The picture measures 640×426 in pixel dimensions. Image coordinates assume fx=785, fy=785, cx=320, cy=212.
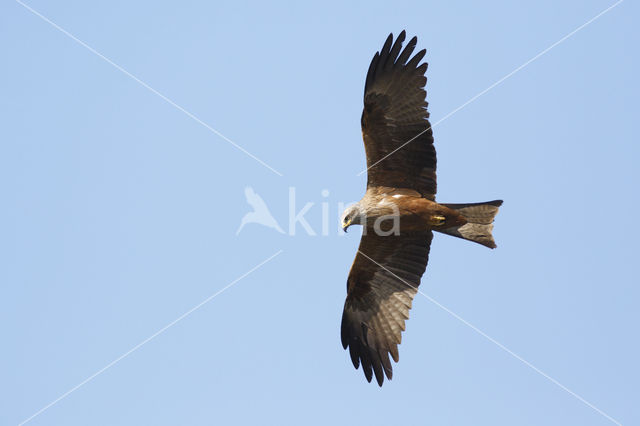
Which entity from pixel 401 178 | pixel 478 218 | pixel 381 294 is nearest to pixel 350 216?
pixel 401 178

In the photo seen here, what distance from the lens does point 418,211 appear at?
33.6 feet

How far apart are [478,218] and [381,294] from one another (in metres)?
1.80

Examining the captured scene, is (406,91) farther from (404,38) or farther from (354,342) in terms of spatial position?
(354,342)

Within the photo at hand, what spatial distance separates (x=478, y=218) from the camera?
10.4 metres

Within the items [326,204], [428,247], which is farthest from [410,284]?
[326,204]

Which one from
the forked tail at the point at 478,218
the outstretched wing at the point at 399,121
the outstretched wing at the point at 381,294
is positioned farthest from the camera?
the outstretched wing at the point at 381,294

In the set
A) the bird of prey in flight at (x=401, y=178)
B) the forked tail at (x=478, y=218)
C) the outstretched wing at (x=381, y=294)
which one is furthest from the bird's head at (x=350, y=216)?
the forked tail at (x=478, y=218)

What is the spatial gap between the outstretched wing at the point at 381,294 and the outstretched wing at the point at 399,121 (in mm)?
918

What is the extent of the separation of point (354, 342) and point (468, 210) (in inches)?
98.5

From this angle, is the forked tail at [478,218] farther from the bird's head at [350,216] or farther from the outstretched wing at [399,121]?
the bird's head at [350,216]

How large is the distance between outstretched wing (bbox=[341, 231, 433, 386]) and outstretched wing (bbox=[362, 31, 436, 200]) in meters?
0.92

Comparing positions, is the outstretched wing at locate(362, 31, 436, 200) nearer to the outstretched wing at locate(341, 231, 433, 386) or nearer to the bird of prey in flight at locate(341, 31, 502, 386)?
the bird of prey in flight at locate(341, 31, 502, 386)

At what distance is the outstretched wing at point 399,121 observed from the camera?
10.1 metres

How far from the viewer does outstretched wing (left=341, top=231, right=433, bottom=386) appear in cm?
1084
